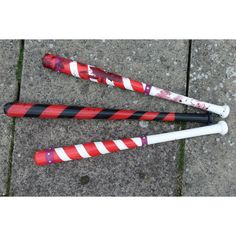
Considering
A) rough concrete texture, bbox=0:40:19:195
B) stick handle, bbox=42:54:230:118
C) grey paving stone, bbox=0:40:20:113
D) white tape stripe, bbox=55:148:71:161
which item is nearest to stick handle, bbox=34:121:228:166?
white tape stripe, bbox=55:148:71:161

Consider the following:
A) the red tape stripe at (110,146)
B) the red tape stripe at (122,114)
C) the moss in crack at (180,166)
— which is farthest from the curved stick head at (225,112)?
the red tape stripe at (110,146)

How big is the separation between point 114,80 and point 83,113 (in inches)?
9.6

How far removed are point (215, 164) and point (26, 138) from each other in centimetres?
106

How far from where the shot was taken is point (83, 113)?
1.82 m

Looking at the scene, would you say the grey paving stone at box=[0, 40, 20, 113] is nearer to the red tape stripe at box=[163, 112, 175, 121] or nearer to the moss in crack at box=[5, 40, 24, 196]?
the moss in crack at box=[5, 40, 24, 196]

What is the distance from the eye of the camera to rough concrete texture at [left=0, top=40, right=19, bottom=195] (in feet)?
6.30

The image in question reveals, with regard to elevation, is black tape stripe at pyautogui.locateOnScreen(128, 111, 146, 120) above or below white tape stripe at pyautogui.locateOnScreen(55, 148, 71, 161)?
above

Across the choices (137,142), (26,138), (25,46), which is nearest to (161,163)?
(137,142)

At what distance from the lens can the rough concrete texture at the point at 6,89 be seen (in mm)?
1919

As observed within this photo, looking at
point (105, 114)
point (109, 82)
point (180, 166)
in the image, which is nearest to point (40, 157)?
point (105, 114)

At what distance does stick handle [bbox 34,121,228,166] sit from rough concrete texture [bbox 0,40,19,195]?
22 cm

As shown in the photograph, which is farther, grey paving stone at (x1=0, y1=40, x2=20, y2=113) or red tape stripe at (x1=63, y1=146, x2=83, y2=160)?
grey paving stone at (x1=0, y1=40, x2=20, y2=113)

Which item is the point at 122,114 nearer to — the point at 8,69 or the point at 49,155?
the point at 49,155

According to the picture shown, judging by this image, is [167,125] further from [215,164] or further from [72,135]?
[72,135]
